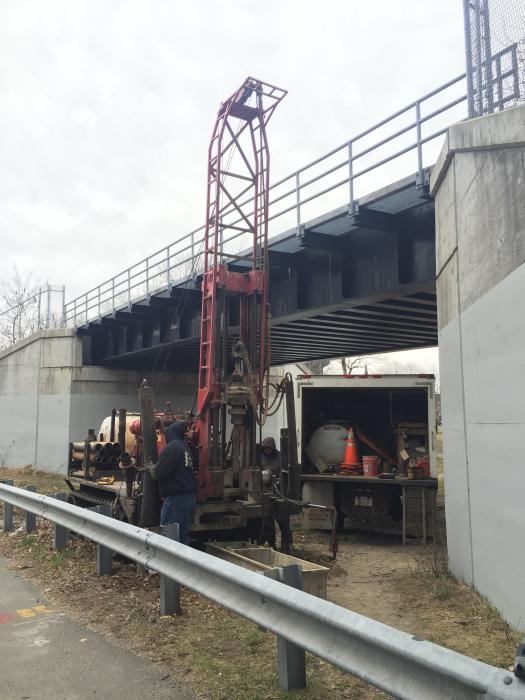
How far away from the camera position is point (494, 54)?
289 inches

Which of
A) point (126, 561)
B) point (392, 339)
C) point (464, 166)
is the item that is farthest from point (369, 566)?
point (392, 339)

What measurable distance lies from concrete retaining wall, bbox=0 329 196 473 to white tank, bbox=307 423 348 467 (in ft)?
44.9

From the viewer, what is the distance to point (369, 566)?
31.9 ft

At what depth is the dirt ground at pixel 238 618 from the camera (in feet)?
14.6

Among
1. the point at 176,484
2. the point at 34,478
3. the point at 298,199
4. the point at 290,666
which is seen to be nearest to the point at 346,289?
the point at 298,199

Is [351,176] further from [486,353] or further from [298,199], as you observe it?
[486,353]

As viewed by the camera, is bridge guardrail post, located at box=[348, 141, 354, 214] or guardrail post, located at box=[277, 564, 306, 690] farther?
bridge guardrail post, located at box=[348, 141, 354, 214]

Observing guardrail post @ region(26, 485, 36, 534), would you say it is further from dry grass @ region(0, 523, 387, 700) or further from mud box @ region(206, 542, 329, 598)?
mud box @ region(206, 542, 329, 598)

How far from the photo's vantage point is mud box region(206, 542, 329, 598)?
6798 millimetres

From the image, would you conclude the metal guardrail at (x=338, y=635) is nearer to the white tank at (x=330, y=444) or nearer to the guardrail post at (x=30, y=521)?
the guardrail post at (x=30, y=521)

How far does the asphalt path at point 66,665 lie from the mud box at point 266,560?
205cm

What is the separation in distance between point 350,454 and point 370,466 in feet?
2.01

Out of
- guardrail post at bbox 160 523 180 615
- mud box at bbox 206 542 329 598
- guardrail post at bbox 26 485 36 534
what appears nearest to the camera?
guardrail post at bbox 160 523 180 615

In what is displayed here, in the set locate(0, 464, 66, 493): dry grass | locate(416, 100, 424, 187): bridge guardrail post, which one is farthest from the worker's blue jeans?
locate(0, 464, 66, 493): dry grass
